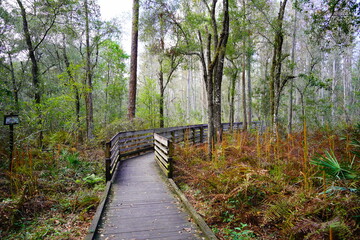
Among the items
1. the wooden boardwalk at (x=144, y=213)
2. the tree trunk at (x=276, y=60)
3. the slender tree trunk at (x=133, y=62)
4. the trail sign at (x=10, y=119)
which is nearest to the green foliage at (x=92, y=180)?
the wooden boardwalk at (x=144, y=213)

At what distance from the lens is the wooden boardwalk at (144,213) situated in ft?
11.6

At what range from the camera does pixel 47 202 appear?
4738 mm

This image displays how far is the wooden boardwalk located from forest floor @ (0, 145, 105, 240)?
1.53ft

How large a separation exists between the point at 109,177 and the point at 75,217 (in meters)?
1.96

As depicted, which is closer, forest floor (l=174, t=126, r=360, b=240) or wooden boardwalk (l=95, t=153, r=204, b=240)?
forest floor (l=174, t=126, r=360, b=240)

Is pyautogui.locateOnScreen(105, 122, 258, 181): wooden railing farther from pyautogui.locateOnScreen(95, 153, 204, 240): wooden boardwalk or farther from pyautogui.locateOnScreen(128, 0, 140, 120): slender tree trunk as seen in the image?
pyautogui.locateOnScreen(128, 0, 140, 120): slender tree trunk

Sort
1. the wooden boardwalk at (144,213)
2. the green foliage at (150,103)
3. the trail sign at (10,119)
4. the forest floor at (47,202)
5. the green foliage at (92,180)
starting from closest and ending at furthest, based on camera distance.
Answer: the wooden boardwalk at (144,213) → the forest floor at (47,202) → the trail sign at (10,119) → the green foliage at (92,180) → the green foliage at (150,103)

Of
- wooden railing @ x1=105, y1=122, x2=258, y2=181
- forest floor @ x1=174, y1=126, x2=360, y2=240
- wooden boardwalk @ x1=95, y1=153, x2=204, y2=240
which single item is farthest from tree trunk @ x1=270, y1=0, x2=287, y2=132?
wooden boardwalk @ x1=95, y1=153, x2=204, y2=240

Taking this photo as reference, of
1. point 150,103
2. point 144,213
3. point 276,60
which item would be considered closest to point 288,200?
point 144,213

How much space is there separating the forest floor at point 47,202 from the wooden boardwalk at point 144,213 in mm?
465

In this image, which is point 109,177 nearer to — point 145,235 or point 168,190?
point 168,190

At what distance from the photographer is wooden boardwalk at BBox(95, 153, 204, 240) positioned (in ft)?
11.6

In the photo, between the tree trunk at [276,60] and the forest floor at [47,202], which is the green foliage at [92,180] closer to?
the forest floor at [47,202]

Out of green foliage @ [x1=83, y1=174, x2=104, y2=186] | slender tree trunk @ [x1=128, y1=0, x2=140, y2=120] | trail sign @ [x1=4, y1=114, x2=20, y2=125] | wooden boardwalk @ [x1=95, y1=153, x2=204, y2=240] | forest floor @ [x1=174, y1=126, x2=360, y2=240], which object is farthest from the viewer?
slender tree trunk @ [x1=128, y1=0, x2=140, y2=120]
